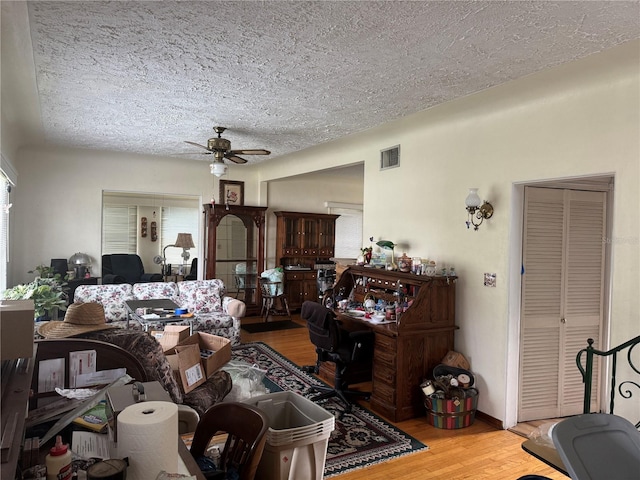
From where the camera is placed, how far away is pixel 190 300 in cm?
598

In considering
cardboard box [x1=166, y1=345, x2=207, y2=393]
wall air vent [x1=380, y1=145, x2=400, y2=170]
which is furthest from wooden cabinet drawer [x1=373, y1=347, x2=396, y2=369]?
wall air vent [x1=380, y1=145, x2=400, y2=170]

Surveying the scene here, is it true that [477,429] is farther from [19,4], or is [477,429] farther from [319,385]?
[19,4]

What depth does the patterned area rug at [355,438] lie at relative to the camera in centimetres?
294

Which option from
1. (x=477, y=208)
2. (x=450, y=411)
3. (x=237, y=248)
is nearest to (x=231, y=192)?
(x=237, y=248)

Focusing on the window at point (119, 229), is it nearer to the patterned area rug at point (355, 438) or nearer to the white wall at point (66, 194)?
the white wall at point (66, 194)

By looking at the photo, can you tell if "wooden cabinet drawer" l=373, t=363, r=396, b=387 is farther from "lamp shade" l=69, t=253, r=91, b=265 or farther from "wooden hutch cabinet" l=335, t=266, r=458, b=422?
"lamp shade" l=69, t=253, r=91, b=265

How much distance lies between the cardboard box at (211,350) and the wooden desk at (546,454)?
2.12m

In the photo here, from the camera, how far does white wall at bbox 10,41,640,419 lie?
275cm

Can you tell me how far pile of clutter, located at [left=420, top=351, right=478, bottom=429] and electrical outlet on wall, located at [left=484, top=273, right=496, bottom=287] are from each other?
0.77 m

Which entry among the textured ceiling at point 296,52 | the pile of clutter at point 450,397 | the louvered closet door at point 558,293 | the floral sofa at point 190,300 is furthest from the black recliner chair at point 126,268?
the louvered closet door at point 558,293

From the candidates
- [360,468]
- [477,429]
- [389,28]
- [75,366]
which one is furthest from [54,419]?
[477,429]

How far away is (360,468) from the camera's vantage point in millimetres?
2855

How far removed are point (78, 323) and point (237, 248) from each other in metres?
5.21

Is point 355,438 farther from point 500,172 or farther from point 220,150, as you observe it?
point 220,150
